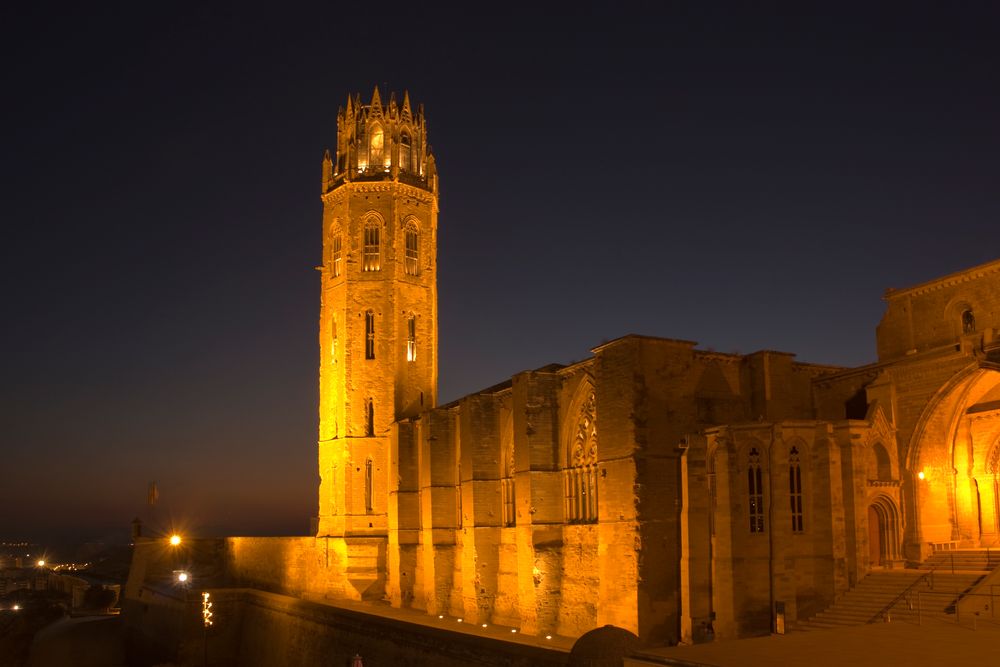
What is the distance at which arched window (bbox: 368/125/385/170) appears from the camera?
1953 inches

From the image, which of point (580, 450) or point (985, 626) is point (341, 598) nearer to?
point (580, 450)

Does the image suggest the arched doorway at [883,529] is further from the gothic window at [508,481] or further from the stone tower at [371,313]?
the stone tower at [371,313]

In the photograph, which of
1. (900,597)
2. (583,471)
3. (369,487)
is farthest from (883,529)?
(369,487)

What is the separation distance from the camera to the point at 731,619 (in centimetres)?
2625

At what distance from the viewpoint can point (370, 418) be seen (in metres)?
47.0

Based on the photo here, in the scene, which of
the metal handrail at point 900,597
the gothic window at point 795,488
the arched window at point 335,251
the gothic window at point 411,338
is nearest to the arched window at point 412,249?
A: the gothic window at point 411,338

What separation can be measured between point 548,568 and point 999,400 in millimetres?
14964

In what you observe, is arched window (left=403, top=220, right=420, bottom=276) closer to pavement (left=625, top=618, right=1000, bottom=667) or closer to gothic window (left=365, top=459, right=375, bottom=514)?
gothic window (left=365, top=459, right=375, bottom=514)

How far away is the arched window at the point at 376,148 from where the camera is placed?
1953 inches

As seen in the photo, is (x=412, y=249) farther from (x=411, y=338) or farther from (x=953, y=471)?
(x=953, y=471)

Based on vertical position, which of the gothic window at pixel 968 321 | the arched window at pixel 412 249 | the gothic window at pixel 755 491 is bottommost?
the gothic window at pixel 755 491

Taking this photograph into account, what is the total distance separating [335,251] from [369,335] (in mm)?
5196

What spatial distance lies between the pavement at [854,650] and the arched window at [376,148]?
116 feet

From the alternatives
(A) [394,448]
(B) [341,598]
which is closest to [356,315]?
(A) [394,448]
